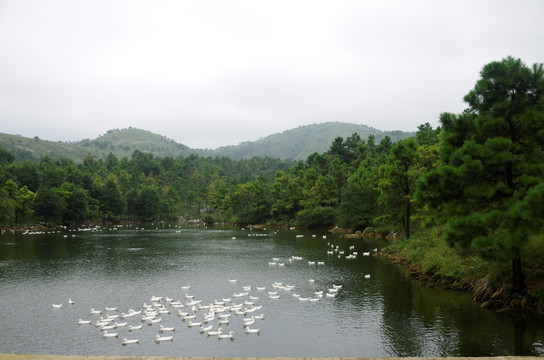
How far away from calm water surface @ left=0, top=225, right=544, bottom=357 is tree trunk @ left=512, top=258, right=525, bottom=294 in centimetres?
177

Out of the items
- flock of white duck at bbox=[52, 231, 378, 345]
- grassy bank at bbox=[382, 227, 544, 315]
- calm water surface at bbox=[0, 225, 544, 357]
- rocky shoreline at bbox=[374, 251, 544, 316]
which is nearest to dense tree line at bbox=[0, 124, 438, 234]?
grassy bank at bbox=[382, 227, 544, 315]

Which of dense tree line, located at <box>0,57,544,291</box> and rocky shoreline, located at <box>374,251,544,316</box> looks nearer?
dense tree line, located at <box>0,57,544,291</box>

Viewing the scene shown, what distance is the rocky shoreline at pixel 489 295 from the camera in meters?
20.0

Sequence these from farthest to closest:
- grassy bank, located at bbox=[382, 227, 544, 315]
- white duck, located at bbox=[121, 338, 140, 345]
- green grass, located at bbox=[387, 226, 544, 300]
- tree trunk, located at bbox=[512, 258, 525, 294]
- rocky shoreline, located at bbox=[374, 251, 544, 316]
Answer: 1. green grass, located at bbox=[387, 226, 544, 300]
2. grassy bank, located at bbox=[382, 227, 544, 315]
3. tree trunk, located at bbox=[512, 258, 525, 294]
4. rocky shoreline, located at bbox=[374, 251, 544, 316]
5. white duck, located at bbox=[121, 338, 140, 345]

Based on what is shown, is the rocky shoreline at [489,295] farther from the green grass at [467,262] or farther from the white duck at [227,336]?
the white duck at [227,336]

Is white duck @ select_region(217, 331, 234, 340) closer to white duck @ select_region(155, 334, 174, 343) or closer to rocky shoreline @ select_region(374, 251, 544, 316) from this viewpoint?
white duck @ select_region(155, 334, 174, 343)

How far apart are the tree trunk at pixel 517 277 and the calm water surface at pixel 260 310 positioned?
1769 mm

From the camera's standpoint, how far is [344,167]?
92.3 m

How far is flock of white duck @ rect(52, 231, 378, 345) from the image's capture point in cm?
1961

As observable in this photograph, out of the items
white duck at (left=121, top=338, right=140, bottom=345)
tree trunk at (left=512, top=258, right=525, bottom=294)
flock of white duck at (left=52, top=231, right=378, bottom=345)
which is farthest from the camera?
tree trunk at (left=512, top=258, right=525, bottom=294)

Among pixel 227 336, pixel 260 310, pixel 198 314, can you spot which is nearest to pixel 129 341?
pixel 227 336

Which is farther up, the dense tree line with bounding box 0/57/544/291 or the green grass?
the dense tree line with bounding box 0/57/544/291

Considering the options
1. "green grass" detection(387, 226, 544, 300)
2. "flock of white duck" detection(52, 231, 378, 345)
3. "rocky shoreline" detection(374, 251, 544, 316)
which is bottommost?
"flock of white duck" detection(52, 231, 378, 345)

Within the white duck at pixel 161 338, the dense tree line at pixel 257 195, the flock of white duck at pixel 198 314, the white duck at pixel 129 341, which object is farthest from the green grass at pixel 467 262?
the white duck at pixel 129 341
